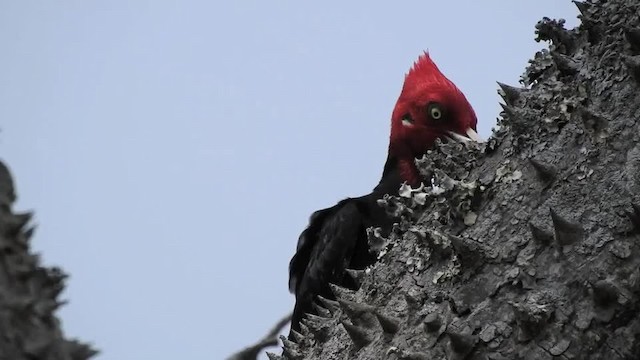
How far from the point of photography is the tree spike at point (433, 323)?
1740 mm

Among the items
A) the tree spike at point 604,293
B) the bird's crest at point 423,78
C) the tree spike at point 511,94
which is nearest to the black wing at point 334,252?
the bird's crest at point 423,78

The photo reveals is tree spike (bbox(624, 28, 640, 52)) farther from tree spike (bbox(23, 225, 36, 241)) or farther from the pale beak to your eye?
the pale beak

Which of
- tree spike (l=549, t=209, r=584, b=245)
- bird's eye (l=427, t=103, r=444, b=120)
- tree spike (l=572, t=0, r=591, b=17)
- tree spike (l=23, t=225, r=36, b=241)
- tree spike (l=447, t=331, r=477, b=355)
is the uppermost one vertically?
bird's eye (l=427, t=103, r=444, b=120)

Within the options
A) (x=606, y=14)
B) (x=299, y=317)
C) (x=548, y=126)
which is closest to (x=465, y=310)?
(x=548, y=126)

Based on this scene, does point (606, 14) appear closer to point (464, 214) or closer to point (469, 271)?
point (464, 214)

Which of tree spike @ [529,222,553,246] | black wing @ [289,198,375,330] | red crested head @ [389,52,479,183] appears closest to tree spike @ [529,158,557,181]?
tree spike @ [529,222,553,246]

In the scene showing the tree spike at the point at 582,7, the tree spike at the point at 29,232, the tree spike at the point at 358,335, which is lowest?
the tree spike at the point at 358,335

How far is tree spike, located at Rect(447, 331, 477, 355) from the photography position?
164cm

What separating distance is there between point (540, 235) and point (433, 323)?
11.8 inches

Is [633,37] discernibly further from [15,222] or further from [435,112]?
[435,112]

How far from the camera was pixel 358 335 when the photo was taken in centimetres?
194

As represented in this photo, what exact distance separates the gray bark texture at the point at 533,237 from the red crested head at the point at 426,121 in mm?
3062

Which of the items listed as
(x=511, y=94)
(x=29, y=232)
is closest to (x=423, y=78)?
(x=511, y=94)

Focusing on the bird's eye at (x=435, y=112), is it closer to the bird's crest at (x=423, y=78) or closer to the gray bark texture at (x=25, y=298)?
the bird's crest at (x=423, y=78)
